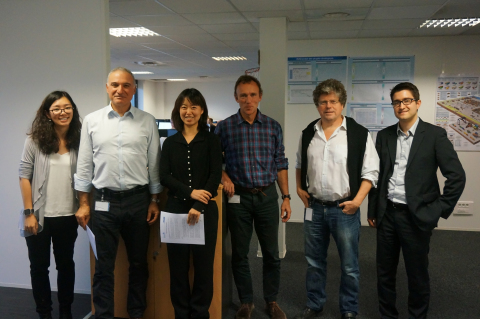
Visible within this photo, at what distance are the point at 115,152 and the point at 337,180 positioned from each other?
135 centimetres

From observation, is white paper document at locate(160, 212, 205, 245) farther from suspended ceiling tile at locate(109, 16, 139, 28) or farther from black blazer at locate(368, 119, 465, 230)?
suspended ceiling tile at locate(109, 16, 139, 28)

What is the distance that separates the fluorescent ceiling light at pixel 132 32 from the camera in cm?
480

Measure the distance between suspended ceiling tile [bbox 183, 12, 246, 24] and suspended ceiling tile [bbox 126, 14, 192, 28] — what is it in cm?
13

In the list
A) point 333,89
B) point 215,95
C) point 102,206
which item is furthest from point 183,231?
point 215,95

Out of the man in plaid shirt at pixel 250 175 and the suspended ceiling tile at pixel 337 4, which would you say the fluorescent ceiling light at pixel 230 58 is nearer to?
the suspended ceiling tile at pixel 337 4

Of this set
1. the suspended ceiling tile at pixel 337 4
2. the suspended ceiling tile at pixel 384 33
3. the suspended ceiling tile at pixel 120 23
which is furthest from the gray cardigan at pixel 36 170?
the suspended ceiling tile at pixel 384 33

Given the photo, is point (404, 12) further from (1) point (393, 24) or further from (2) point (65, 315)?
(2) point (65, 315)

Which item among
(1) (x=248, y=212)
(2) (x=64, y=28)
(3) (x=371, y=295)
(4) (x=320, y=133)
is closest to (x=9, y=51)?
(2) (x=64, y=28)

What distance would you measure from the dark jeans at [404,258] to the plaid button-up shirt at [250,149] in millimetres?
802

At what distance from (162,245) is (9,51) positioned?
1836 mm

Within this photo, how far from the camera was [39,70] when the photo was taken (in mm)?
2771

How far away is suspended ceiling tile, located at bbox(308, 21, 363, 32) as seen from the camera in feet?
13.5

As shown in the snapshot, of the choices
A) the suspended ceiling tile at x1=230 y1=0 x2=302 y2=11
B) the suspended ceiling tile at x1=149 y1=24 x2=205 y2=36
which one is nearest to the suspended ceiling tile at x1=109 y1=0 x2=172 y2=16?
the suspended ceiling tile at x1=149 y1=24 x2=205 y2=36

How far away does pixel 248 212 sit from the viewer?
2.48 metres
